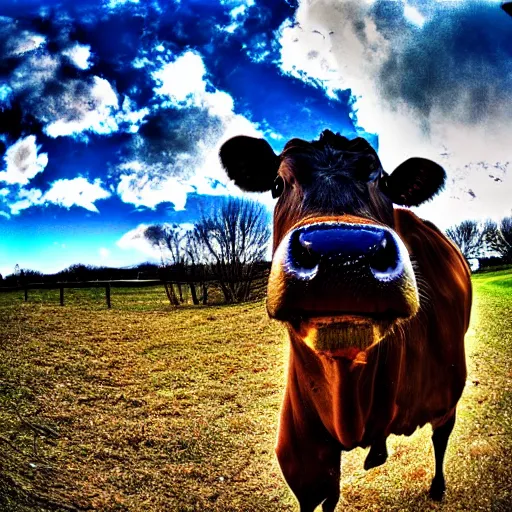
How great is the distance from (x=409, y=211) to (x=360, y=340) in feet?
9.89

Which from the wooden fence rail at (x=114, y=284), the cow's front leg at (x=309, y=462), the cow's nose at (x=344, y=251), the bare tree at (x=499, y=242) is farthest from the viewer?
the bare tree at (x=499, y=242)

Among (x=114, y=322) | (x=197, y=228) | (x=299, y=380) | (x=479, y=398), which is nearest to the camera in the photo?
(x=299, y=380)

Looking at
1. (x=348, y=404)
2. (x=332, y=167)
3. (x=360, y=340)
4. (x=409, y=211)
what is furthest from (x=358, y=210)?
(x=409, y=211)

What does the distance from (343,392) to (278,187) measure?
59.1 inches

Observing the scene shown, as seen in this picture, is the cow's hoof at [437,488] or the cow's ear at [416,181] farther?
the cow's hoof at [437,488]

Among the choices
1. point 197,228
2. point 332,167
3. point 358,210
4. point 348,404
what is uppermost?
point 197,228

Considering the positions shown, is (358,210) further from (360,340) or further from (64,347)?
(64,347)

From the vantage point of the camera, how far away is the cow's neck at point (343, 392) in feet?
8.73

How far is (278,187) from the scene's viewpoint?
318 centimetres

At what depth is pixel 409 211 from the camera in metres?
4.57

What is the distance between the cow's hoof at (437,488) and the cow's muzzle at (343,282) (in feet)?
11.8

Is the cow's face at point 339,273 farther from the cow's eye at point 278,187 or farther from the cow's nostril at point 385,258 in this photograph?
the cow's eye at point 278,187

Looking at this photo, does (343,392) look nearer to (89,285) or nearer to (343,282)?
(343,282)

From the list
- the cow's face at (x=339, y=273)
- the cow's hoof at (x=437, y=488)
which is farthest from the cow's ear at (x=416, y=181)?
the cow's hoof at (x=437, y=488)
